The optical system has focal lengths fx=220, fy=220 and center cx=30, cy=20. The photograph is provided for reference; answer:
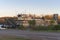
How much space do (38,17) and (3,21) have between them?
12.4 meters

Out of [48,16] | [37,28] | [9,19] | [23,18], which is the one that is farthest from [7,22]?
[37,28]

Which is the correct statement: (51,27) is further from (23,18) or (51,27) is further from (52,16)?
(23,18)

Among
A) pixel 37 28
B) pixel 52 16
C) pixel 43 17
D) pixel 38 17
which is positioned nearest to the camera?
pixel 37 28

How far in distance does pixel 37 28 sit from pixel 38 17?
28.5 metres

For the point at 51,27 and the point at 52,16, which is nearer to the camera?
the point at 51,27

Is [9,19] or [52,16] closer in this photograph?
[52,16]

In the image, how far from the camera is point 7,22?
72.6 metres

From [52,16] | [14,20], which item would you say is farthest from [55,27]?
[14,20]

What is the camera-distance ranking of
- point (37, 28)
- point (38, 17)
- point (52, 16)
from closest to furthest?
point (37, 28) < point (52, 16) < point (38, 17)

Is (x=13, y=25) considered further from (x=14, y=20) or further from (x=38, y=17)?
(x=38, y=17)

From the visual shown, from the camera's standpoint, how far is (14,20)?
74125 millimetres

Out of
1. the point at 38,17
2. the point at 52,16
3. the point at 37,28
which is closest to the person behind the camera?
the point at 37,28

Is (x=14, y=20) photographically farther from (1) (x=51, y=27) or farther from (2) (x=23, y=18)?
(1) (x=51, y=27)

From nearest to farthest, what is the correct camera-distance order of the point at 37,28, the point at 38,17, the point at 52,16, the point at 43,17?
the point at 37,28 → the point at 52,16 → the point at 43,17 → the point at 38,17
